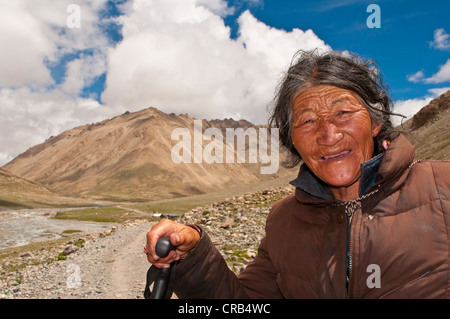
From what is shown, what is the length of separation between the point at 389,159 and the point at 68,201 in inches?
6774

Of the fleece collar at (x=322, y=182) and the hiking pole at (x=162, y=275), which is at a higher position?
the fleece collar at (x=322, y=182)

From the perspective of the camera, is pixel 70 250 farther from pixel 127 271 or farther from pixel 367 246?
pixel 367 246

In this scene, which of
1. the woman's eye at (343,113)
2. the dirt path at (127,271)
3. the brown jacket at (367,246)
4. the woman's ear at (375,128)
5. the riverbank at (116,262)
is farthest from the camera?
the riverbank at (116,262)

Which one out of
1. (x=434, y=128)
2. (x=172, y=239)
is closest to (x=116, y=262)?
(x=172, y=239)

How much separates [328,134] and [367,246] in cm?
98

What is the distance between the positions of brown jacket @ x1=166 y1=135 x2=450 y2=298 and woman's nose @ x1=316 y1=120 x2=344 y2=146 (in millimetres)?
406

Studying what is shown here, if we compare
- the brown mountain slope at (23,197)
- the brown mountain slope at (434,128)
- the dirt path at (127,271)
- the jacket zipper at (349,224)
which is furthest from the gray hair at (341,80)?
the brown mountain slope at (23,197)

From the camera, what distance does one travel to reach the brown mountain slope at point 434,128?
39.6 metres

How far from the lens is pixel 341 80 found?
314 centimetres

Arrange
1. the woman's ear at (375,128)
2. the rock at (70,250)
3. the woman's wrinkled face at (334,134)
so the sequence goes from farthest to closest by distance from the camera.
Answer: the rock at (70,250), the woman's ear at (375,128), the woman's wrinkled face at (334,134)

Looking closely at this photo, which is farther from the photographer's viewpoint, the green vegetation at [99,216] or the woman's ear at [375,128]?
the green vegetation at [99,216]

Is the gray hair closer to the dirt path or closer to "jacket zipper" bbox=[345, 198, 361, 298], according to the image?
"jacket zipper" bbox=[345, 198, 361, 298]

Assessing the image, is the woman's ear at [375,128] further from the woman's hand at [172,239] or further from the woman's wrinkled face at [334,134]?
the woman's hand at [172,239]
